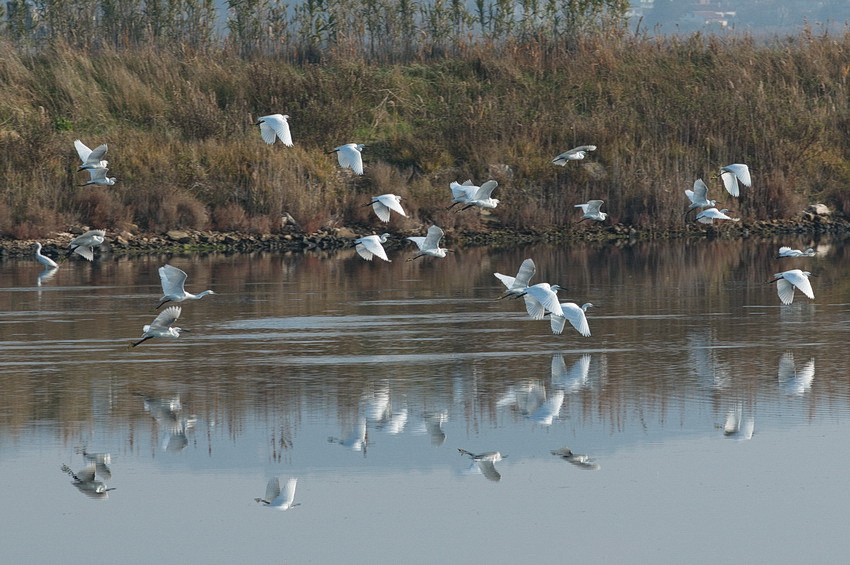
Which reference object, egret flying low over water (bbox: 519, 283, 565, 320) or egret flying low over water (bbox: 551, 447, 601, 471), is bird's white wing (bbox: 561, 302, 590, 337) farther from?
egret flying low over water (bbox: 551, 447, 601, 471)

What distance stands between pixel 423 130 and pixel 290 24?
924 cm

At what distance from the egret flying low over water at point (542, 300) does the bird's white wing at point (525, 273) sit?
106 millimetres

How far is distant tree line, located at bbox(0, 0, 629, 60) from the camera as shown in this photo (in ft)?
133

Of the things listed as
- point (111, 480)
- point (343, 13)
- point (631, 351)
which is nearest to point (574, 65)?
point (343, 13)

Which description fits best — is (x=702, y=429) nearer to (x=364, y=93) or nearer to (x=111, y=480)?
(x=111, y=480)

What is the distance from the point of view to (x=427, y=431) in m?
10.3

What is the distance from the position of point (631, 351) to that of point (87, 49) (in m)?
27.3

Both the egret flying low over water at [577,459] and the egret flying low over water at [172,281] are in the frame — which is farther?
the egret flying low over water at [172,281]

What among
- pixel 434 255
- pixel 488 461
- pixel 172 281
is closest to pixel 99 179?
pixel 434 255

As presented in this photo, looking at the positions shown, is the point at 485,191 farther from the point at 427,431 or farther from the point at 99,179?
the point at 427,431

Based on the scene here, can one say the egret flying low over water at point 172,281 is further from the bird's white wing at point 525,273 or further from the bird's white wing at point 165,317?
the bird's white wing at point 525,273

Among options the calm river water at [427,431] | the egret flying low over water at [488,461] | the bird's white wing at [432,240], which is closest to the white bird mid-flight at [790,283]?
the calm river water at [427,431]

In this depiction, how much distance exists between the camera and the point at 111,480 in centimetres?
898

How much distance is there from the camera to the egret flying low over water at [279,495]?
27.6 feet
